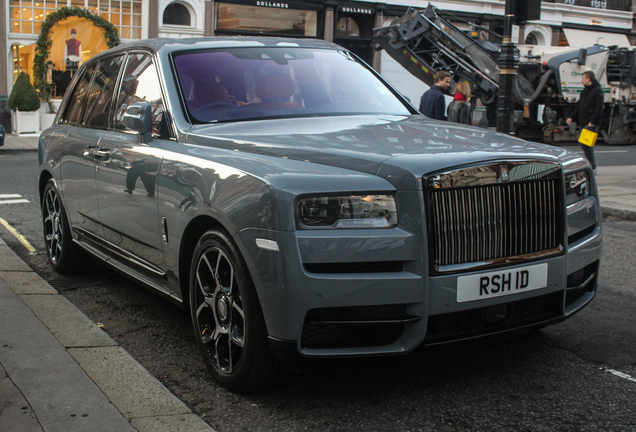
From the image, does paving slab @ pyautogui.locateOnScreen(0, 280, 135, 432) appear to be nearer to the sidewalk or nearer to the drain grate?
the sidewalk

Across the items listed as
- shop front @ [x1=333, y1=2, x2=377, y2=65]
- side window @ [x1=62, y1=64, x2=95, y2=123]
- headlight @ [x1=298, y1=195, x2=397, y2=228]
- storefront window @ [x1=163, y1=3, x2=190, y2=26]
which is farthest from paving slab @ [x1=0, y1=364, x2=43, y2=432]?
shop front @ [x1=333, y1=2, x2=377, y2=65]

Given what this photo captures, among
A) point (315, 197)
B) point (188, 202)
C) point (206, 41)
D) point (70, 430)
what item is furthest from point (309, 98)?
point (70, 430)

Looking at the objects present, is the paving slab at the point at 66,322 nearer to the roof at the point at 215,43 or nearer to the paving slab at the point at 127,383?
the paving slab at the point at 127,383

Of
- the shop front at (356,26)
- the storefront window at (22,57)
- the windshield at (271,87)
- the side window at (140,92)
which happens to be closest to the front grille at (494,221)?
the windshield at (271,87)

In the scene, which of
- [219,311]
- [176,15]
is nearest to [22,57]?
[176,15]

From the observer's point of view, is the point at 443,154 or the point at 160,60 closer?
the point at 443,154

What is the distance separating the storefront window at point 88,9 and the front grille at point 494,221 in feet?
72.3

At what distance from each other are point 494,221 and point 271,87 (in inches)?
71.7

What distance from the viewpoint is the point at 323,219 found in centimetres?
302

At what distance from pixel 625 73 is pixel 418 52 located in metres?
6.63

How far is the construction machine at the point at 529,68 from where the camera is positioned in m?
21.8

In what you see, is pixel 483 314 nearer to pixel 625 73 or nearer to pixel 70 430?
pixel 70 430

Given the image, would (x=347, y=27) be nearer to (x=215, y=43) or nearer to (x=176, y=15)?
(x=176, y=15)

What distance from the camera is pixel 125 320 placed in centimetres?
474
